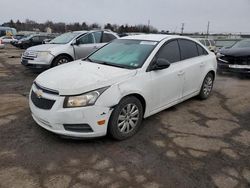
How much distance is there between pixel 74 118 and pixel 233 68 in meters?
7.06

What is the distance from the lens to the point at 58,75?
378 cm

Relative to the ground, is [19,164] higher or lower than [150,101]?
lower

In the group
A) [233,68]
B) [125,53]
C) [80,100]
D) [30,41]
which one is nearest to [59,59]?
[125,53]

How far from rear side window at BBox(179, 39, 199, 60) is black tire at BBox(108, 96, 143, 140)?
5.65 ft

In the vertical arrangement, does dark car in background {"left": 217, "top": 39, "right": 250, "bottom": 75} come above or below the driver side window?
below

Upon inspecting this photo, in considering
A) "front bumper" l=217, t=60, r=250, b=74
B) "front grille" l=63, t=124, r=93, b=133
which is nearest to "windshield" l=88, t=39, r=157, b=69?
"front grille" l=63, t=124, r=93, b=133

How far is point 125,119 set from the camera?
12.1ft

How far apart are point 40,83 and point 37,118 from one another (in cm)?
53

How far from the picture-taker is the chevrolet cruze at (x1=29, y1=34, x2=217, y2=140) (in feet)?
10.8

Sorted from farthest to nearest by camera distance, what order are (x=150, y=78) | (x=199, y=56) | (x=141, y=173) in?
(x=199, y=56) < (x=150, y=78) < (x=141, y=173)

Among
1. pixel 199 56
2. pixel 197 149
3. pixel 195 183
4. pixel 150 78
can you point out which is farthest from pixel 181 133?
pixel 199 56

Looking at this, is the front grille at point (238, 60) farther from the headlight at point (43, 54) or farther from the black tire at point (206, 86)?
the headlight at point (43, 54)

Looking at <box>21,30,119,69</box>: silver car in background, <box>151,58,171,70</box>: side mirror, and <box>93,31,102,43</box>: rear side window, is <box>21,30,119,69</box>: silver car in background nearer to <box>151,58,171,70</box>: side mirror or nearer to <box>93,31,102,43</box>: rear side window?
<box>93,31,102,43</box>: rear side window

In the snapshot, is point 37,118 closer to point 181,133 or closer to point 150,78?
point 150,78
